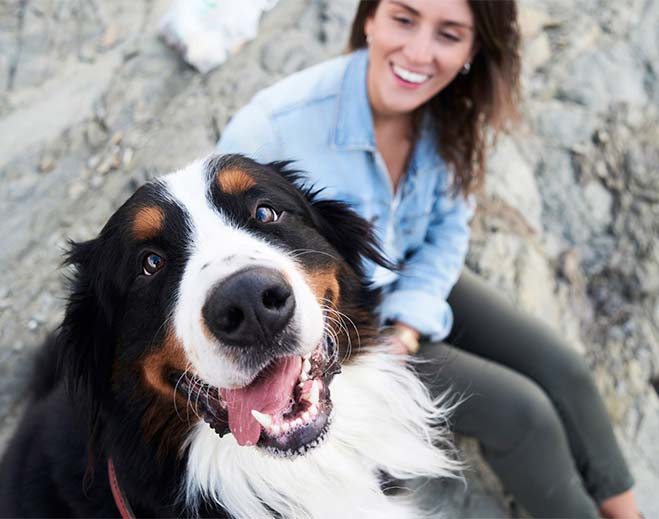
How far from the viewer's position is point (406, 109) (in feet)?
7.99

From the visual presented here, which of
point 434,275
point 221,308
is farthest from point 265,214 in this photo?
point 434,275

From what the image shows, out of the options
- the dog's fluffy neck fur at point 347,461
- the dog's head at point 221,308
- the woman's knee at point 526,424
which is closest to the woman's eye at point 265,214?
the dog's head at point 221,308

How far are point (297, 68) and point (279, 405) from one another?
112 inches

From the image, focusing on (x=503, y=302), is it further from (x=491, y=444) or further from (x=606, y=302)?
(x=606, y=302)

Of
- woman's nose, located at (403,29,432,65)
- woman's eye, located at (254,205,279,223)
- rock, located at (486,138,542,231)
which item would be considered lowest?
rock, located at (486,138,542,231)

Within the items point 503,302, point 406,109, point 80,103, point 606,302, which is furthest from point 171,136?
point 606,302

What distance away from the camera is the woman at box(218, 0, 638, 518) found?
7.80 feet

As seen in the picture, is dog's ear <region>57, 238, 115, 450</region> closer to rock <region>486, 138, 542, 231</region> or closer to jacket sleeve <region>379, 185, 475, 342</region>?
jacket sleeve <region>379, 185, 475, 342</region>

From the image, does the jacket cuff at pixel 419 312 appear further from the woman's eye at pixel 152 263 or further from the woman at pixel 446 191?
the woman's eye at pixel 152 263

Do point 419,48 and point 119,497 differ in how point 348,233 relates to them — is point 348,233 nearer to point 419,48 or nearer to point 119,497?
point 419,48

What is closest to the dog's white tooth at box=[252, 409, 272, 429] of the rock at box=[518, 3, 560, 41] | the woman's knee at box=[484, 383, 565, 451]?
the woman's knee at box=[484, 383, 565, 451]

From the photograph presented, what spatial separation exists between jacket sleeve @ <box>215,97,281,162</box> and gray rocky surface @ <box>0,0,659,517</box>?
1.04 meters

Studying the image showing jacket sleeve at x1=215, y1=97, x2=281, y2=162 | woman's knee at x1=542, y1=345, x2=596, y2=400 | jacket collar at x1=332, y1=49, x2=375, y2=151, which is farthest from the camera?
woman's knee at x1=542, y1=345, x2=596, y2=400

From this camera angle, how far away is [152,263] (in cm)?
173
